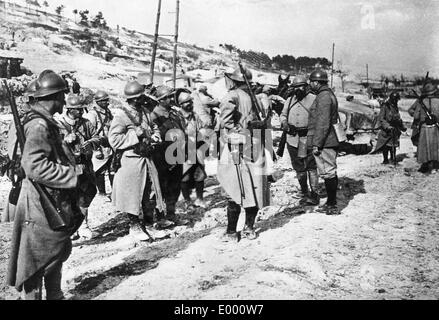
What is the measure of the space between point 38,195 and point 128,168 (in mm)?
2376

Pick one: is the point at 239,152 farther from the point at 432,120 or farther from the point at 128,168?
the point at 432,120

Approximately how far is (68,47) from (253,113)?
35077 millimetres

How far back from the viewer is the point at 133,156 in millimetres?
5996

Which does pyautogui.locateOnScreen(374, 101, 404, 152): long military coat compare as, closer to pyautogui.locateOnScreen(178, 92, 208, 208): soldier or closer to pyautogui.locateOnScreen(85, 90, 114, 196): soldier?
pyautogui.locateOnScreen(178, 92, 208, 208): soldier

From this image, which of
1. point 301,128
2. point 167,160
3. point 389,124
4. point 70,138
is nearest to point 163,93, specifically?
point 167,160

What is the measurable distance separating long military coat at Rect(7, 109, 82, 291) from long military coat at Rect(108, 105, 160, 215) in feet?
7.02

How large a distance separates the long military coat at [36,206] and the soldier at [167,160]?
3.63 meters

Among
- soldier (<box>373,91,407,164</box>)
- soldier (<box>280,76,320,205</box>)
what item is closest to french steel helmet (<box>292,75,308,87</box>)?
soldier (<box>280,76,320,205</box>)

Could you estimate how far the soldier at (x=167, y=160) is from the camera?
735 centimetres

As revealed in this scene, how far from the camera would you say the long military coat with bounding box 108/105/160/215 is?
586 centimetres

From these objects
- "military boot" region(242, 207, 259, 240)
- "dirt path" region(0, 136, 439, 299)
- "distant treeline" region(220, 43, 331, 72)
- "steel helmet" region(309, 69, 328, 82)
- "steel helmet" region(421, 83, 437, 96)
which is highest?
"distant treeline" region(220, 43, 331, 72)

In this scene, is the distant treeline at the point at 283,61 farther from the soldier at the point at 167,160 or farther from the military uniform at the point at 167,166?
the military uniform at the point at 167,166

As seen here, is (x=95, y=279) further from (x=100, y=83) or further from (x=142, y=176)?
(x=100, y=83)
